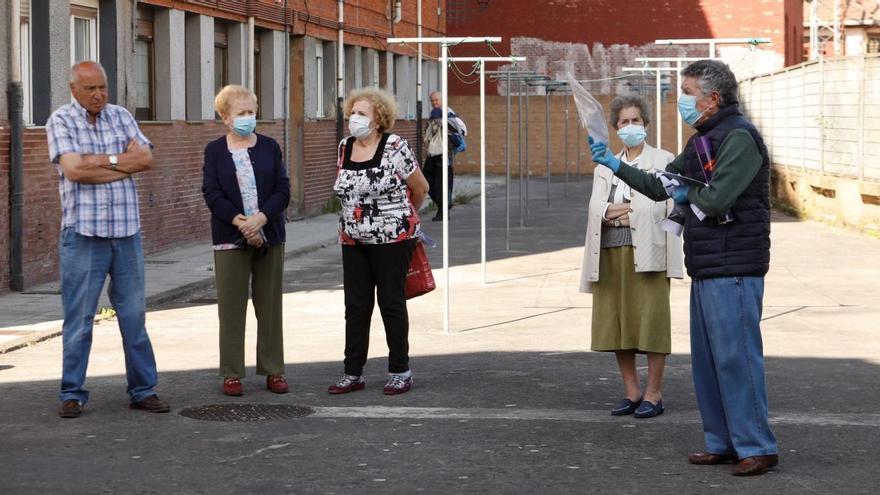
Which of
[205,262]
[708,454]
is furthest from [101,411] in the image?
[205,262]

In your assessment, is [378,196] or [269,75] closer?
[378,196]

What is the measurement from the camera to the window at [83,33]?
1805 centimetres

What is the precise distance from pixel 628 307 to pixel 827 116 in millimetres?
19037

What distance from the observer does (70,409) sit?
8758 millimetres

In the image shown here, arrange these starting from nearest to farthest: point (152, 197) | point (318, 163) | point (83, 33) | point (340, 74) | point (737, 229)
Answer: point (737, 229) → point (83, 33) → point (152, 197) → point (318, 163) → point (340, 74)

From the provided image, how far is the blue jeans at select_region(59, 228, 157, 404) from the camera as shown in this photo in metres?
8.81

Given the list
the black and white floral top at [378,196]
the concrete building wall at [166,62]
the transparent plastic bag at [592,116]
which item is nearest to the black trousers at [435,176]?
the concrete building wall at [166,62]

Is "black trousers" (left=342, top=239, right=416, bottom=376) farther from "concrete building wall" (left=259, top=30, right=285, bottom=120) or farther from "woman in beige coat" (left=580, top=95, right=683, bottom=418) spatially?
"concrete building wall" (left=259, top=30, right=285, bottom=120)

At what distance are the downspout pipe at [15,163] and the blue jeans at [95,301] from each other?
6.61 metres

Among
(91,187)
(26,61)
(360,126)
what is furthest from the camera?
(26,61)

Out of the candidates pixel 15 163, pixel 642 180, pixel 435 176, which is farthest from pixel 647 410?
pixel 435 176

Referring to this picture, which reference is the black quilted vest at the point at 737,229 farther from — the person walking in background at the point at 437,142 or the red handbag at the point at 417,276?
the person walking in background at the point at 437,142

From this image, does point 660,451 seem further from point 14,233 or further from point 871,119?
point 871,119

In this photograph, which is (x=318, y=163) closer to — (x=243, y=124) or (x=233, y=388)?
(x=243, y=124)
